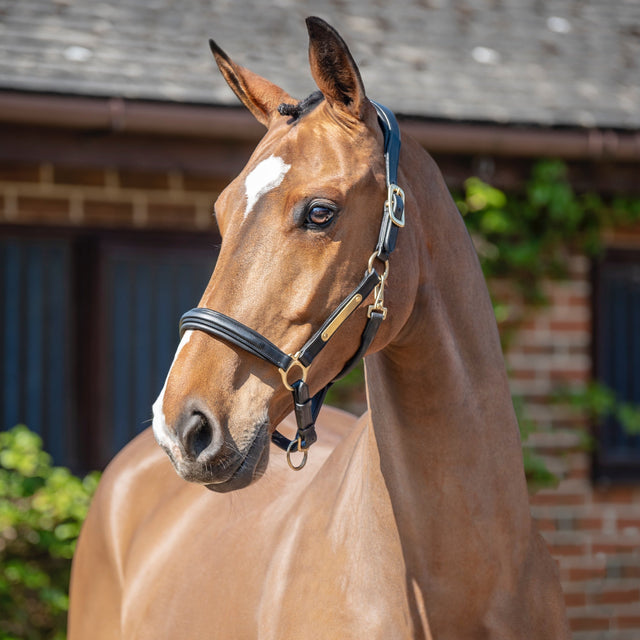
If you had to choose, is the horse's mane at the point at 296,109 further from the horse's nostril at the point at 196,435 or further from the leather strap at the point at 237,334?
the horse's nostril at the point at 196,435

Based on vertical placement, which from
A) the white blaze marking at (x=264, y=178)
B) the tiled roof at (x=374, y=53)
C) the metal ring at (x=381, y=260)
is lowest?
the tiled roof at (x=374, y=53)

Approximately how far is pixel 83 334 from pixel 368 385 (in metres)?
3.39

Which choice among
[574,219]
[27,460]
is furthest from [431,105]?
[27,460]

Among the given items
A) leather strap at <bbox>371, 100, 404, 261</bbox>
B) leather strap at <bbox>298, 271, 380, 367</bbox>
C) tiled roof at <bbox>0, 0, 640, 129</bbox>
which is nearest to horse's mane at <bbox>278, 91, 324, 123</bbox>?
leather strap at <bbox>371, 100, 404, 261</bbox>

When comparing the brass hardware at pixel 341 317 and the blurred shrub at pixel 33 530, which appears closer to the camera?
the brass hardware at pixel 341 317

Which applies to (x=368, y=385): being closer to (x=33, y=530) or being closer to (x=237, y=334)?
(x=237, y=334)

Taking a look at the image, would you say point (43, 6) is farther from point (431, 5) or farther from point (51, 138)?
point (431, 5)

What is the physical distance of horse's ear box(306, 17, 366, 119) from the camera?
72.5 inches

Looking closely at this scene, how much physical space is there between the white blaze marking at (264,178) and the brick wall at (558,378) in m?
3.31

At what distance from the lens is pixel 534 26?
21.7 ft

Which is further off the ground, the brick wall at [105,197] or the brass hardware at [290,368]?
the brass hardware at [290,368]

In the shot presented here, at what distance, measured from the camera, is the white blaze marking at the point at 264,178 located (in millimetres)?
1851

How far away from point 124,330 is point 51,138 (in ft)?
3.82

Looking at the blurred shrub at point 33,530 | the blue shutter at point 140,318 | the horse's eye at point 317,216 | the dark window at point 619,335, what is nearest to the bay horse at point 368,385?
the horse's eye at point 317,216
